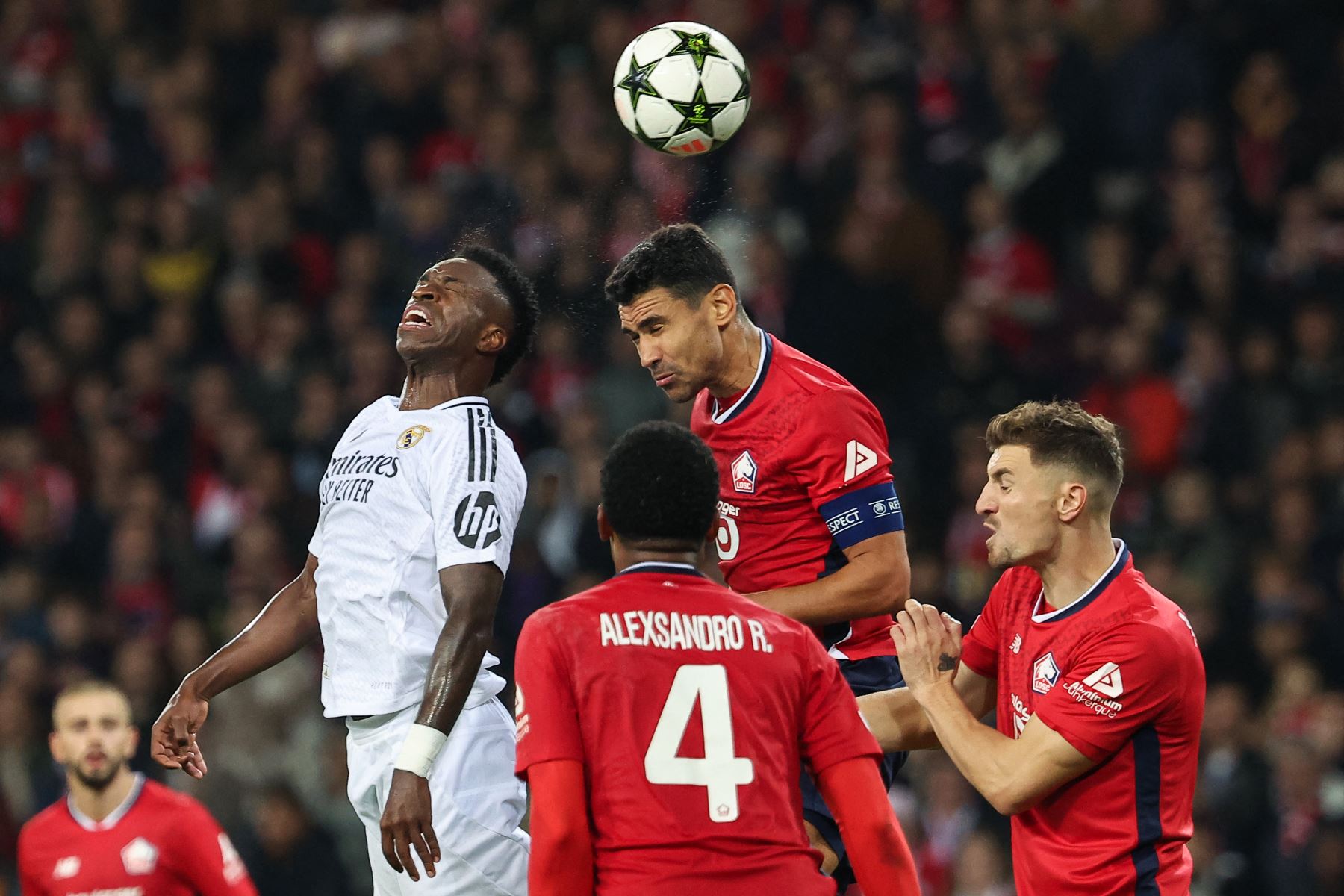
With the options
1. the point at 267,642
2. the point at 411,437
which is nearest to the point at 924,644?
the point at 411,437

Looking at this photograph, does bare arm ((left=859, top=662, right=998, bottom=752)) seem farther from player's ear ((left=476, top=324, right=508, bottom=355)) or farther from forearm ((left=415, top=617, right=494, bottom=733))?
player's ear ((left=476, top=324, right=508, bottom=355))

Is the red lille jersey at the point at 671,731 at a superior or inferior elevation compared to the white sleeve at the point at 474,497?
inferior

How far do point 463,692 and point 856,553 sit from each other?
1249 millimetres

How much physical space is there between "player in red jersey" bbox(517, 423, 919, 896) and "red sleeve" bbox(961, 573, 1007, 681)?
1.27m

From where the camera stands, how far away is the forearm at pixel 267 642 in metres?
5.43

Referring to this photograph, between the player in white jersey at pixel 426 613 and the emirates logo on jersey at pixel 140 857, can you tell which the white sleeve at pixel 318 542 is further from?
the emirates logo on jersey at pixel 140 857

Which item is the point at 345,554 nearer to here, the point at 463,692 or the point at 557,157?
the point at 463,692

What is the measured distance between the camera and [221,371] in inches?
487

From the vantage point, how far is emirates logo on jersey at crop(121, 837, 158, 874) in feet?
22.3

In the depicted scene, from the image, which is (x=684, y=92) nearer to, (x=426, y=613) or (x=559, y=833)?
(x=426, y=613)

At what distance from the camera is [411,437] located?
16.8ft

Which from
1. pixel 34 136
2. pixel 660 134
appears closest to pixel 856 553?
pixel 660 134

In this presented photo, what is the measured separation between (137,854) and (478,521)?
2.75 m

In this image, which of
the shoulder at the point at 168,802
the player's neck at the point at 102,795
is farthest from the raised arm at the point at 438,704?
the player's neck at the point at 102,795
